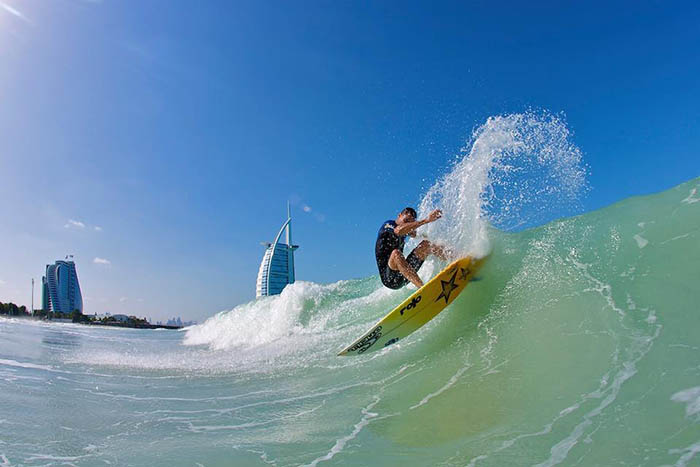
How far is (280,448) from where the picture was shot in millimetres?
3381

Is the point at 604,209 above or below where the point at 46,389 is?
above

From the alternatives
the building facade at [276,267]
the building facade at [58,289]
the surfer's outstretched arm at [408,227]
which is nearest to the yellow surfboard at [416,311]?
the surfer's outstretched arm at [408,227]

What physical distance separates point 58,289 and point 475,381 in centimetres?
14786

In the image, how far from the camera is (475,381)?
15.0 ft

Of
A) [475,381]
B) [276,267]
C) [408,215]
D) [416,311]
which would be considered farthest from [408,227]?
[276,267]

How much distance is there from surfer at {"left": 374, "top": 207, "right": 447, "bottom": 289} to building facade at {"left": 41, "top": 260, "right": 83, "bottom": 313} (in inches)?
5598

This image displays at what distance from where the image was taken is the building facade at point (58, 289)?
393ft

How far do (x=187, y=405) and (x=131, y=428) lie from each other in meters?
0.95

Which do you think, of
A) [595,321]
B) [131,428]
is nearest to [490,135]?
[595,321]

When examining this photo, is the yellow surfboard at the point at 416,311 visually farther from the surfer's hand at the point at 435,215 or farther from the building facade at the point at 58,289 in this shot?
the building facade at the point at 58,289

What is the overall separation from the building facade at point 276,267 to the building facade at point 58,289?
254 feet

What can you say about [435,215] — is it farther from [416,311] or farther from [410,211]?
[416,311]

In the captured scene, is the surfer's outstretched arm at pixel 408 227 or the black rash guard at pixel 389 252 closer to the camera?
the surfer's outstretched arm at pixel 408 227

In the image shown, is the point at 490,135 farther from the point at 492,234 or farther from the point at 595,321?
the point at 595,321
